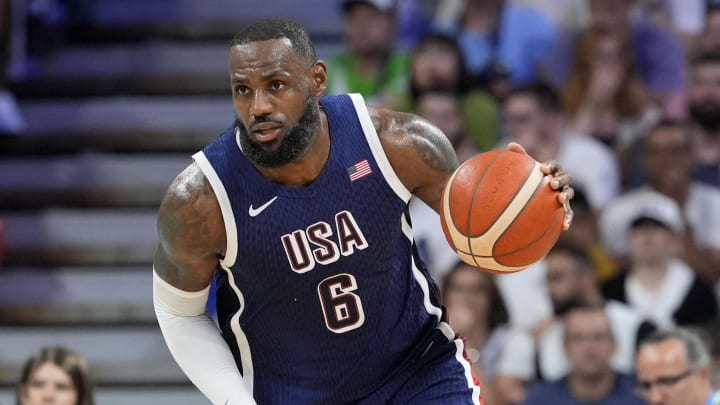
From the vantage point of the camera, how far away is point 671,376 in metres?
5.49

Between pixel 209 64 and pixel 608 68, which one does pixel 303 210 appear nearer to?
pixel 608 68

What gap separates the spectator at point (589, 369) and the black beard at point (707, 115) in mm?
1630

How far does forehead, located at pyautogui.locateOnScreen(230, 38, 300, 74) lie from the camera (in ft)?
12.0

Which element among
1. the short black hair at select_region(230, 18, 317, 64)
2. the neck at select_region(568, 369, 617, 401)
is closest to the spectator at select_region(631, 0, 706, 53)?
the neck at select_region(568, 369, 617, 401)

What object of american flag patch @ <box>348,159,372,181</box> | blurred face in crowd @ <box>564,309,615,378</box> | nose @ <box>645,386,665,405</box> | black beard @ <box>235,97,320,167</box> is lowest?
blurred face in crowd @ <box>564,309,615,378</box>

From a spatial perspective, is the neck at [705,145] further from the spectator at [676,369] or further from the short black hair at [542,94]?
the spectator at [676,369]

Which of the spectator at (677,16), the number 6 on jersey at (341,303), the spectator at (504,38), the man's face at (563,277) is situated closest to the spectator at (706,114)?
the spectator at (677,16)

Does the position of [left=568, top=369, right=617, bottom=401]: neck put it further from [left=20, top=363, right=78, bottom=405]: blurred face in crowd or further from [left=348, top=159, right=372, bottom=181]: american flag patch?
[left=348, top=159, right=372, bottom=181]: american flag patch

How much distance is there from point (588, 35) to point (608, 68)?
1.00 feet

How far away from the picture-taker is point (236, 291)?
3.93 metres

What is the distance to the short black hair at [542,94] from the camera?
7.31 m

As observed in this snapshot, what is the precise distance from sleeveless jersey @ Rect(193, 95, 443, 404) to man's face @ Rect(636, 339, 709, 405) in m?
1.87

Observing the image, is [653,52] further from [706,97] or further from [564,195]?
[564,195]

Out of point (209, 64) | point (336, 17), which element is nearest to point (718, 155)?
point (336, 17)
